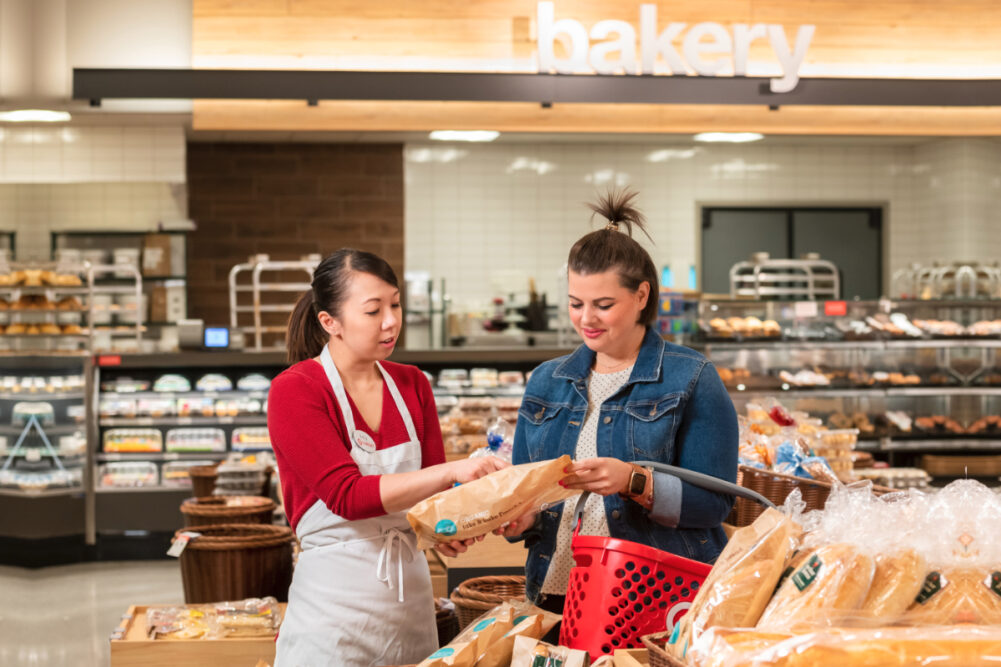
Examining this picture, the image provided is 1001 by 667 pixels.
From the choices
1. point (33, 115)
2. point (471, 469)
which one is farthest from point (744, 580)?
point (33, 115)

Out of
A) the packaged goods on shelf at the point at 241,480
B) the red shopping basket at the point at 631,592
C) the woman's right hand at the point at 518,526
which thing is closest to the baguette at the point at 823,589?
the red shopping basket at the point at 631,592

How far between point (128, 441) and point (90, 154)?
11.7 feet

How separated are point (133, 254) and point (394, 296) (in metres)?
8.76

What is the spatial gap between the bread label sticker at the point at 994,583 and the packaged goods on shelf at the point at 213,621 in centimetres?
246

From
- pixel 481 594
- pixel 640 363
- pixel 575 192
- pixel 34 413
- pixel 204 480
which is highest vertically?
pixel 575 192

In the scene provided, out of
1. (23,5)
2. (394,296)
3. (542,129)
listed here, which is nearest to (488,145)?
(542,129)

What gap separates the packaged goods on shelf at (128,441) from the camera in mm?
7098

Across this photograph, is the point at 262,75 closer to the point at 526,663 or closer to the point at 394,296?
the point at 394,296

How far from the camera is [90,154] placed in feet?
31.2

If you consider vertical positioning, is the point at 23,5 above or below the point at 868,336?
above

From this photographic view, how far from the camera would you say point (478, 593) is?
2867 millimetres

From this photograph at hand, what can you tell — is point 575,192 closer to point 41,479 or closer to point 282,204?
point 282,204

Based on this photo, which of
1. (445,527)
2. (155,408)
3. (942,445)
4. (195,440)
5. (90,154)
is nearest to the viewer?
(445,527)

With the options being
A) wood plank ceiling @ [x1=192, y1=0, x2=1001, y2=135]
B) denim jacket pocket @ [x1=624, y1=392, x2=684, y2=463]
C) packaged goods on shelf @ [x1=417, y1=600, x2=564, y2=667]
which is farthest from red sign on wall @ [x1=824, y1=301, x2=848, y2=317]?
packaged goods on shelf @ [x1=417, y1=600, x2=564, y2=667]
